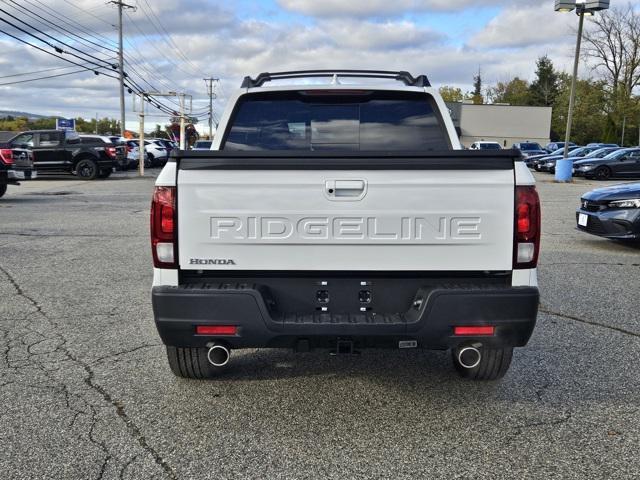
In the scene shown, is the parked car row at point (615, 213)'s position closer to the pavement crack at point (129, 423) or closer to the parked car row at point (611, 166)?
the pavement crack at point (129, 423)

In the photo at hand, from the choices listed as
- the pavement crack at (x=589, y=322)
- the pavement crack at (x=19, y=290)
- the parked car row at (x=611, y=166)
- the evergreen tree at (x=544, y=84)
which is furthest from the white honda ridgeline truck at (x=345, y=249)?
the evergreen tree at (x=544, y=84)

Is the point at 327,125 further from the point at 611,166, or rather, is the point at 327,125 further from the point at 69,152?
the point at 611,166

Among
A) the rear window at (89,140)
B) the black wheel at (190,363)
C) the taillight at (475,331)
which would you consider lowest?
the black wheel at (190,363)

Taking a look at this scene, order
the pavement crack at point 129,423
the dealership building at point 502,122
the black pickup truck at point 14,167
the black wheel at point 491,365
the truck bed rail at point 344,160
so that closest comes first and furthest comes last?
the pavement crack at point 129,423 < the truck bed rail at point 344,160 < the black wheel at point 491,365 < the black pickup truck at point 14,167 < the dealership building at point 502,122

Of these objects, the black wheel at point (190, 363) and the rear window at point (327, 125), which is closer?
the black wheel at point (190, 363)

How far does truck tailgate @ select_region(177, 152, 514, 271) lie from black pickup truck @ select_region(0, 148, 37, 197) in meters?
14.7

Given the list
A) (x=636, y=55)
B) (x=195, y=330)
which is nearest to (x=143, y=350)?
(x=195, y=330)

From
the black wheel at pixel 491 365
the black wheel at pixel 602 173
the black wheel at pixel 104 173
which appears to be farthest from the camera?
the black wheel at pixel 602 173

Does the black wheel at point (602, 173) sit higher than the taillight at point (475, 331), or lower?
higher

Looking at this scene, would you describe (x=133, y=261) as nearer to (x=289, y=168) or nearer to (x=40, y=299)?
(x=40, y=299)

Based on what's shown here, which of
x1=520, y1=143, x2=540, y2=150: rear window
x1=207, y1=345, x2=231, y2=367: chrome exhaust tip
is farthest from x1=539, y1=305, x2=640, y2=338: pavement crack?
x1=520, y1=143, x2=540, y2=150: rear window

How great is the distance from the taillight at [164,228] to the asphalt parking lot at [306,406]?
0.98 meters

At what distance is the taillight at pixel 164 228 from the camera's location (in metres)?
3.50

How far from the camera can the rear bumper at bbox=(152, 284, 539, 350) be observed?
11.4 ft
